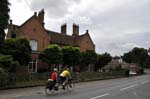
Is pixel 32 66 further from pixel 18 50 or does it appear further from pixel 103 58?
pixel 103 58

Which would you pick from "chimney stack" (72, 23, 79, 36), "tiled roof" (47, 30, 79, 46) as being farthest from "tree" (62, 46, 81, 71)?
"chimney stack" (72, 23, 79, 36)

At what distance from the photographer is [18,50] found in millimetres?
34688

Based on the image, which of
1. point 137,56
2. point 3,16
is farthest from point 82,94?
point 137,56

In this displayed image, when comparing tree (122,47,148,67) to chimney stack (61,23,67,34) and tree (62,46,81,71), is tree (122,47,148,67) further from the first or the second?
tree (62,46,81,71)

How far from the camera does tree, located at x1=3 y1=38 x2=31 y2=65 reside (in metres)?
34.6

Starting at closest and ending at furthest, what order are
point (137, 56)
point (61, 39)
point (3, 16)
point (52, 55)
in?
point (3, 16), point (52, 55), point (61, 39), point (137, 56)

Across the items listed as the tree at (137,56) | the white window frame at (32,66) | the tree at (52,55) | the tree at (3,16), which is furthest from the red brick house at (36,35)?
the tree at (137,56)

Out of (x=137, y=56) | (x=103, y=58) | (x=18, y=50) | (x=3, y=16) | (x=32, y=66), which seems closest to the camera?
(x=3, y=16)

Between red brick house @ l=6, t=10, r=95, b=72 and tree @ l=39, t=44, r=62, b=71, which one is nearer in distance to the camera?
tree @ l=39, t=44, r=62, b=71

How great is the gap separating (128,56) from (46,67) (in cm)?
9592

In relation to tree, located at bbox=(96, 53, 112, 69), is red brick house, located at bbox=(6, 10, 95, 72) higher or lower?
higher

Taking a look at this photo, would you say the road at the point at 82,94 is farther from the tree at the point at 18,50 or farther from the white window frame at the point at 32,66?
the white window frame at the point at 32,66

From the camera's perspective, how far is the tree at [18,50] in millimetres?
34562

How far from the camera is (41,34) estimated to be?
49156mm
